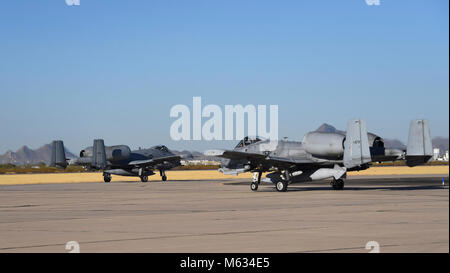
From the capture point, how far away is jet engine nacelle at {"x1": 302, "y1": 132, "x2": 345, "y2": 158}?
113 ft

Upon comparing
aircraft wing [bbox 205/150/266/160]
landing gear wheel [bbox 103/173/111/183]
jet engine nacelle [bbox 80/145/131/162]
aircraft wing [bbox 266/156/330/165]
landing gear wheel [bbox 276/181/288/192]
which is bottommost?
landing gear wheel [bbox 103/173/111/183]

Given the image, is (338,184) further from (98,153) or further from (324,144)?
(98,153)

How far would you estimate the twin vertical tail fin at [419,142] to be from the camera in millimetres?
31938

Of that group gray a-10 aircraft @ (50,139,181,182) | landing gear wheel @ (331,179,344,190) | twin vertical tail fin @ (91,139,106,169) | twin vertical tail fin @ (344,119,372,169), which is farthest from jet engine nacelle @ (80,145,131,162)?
twin vertical tail fin @ (344,119,372,169)

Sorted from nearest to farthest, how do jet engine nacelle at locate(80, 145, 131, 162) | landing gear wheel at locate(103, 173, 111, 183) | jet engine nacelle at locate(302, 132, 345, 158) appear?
jet engine nacelle at locate(302, 132, 345, 158) → jet engine nacelle at locate(80, 145, 131, 162) → landing gear wheel at locate(103, 173, 111, 183)

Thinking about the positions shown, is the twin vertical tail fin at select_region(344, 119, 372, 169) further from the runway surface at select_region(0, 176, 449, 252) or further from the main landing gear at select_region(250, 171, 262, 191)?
the main landing gear at select_region(250, 171, 262, 191)

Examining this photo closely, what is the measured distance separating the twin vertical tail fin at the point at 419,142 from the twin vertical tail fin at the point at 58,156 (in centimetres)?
3999

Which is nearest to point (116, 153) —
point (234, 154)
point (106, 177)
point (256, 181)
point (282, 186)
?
point (106, 177)

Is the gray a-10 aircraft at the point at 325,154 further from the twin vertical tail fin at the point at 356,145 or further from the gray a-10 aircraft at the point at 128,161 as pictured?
the gray a-10 aircraft at the point at 128,161

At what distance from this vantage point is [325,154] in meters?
34.9

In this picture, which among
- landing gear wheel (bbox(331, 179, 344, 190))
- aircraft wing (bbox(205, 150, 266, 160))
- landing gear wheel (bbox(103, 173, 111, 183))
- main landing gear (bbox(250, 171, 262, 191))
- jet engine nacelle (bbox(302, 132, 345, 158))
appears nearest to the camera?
jet engine nacelle (bbox(302, 132, 345, 158))

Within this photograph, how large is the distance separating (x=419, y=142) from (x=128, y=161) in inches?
1292

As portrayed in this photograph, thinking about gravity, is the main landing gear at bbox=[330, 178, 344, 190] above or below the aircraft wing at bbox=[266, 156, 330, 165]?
below
